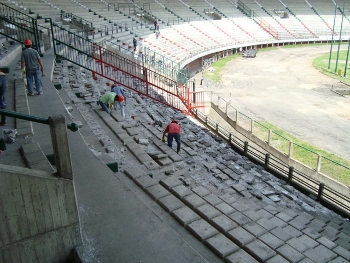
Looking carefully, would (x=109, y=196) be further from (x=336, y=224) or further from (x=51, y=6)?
(x=51, y=6)

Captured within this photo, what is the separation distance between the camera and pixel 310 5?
191 ft

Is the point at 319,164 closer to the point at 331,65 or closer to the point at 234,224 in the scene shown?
the point at 234,224

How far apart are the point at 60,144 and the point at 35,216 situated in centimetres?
97

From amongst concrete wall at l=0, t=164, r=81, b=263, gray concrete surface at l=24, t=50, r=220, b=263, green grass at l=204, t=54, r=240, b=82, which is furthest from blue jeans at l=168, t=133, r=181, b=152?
green grass at l=204, t=54, r=240, b=82

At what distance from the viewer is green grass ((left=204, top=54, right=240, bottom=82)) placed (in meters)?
31.3

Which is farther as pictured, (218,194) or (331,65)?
(331,65)

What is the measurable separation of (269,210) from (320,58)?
3660cm

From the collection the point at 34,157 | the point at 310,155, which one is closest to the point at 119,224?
the point at 34,157

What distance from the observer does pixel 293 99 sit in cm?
2391

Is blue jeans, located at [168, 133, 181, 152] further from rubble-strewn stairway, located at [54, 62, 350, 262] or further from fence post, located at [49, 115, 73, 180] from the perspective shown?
fence post, located at [49, 115, 73, 180]

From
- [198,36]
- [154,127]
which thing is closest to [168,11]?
[198,36]

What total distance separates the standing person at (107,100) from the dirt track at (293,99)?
10105mm

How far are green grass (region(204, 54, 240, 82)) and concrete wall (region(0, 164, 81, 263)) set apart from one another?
26.3 m

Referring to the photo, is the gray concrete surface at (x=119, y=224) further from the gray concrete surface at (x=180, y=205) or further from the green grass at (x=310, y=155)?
the green grass at (x=310, y=155)
